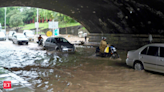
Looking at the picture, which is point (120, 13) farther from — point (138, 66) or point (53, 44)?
point (138, 66)

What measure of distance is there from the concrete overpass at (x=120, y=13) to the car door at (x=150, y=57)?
6091 mm

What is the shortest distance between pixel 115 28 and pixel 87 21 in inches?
176

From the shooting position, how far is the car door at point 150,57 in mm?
8484

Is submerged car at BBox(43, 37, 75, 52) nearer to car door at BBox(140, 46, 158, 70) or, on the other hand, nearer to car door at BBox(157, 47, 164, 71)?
car door at BBox(140, 46, 158, 70)

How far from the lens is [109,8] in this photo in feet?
61.3

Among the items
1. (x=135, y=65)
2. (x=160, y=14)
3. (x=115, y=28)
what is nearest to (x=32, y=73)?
(x=135, y=65)

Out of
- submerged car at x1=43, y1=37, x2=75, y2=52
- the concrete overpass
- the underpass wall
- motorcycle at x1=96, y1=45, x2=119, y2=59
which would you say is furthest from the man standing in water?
the underpass wall

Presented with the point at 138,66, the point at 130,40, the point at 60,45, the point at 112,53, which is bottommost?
the point at 138,66

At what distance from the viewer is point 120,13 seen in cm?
1923

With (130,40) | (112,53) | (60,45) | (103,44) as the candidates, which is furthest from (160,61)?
(130,40)

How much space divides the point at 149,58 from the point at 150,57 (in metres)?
0.06

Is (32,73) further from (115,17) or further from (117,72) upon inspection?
(115,17)

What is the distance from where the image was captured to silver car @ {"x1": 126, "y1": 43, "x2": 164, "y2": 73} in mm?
8270

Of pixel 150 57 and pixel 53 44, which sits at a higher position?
pixel 53 44
